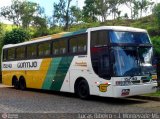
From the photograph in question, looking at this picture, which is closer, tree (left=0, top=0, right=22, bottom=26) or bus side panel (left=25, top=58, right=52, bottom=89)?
bus side panel (left=25, top=58, right=52, bottom=89)

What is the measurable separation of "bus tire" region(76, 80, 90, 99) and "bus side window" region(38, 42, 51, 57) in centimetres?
348

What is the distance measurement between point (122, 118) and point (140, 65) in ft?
15.3

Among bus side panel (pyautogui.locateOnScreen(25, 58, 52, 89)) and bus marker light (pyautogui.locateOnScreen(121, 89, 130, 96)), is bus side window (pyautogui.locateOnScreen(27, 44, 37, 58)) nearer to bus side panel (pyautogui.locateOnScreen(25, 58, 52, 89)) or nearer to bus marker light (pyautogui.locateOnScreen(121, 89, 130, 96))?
bus side panel (pyautogui.locateOnScreen(25, 58, 52, 89))

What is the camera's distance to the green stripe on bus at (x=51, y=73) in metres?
18.9

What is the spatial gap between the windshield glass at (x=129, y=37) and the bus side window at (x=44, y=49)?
5.33m

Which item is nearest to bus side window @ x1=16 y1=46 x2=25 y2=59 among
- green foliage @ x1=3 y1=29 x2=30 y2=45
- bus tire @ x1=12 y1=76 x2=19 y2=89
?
bus tire @ x1=12 y1=76 x2=19 y2=89

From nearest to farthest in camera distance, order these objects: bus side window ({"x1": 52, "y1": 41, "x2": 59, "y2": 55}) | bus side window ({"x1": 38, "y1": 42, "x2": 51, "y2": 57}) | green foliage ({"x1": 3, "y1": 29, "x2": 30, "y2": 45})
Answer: bus side window ({"x1": 52, "y1": 41, "x2": 59, "y2": 55})
bus side window ({"x1": 38, "y1": 42, "x2": 51, "y2": 57})
green foliage ({"x1": 3, "y1": 29, "x2": 30, "y2": 45})

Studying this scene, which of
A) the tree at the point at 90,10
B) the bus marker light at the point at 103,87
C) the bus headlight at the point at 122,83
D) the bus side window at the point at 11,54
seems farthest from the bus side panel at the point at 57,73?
the tree at the point at 90,10

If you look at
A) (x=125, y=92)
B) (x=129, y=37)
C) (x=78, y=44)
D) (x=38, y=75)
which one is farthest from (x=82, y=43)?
(x=38, y=75)

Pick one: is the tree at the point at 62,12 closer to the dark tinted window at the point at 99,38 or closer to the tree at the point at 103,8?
the tree at the point at 103,8

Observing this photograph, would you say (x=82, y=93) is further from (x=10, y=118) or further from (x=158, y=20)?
(x=158, y=20)

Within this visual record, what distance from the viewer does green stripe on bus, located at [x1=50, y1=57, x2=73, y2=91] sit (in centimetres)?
1795

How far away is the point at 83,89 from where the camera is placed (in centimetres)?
1680

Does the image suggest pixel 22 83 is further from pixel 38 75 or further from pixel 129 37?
pixel 129 37
